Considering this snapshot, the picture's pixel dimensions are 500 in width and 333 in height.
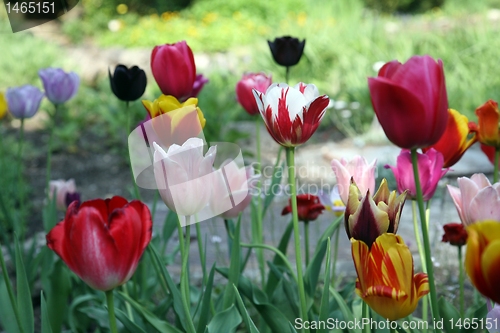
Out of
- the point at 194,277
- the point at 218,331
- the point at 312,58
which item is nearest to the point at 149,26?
the point at 312,58

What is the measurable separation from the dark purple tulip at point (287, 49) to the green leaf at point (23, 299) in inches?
28.4

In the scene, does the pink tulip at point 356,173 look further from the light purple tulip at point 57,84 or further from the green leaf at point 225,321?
the light purple tulip at point 57,84

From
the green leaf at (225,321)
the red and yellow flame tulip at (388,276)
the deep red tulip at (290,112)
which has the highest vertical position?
the deep red tulip at (290,112)

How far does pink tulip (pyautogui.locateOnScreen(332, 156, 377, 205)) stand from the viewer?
0.99m

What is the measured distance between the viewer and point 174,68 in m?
1.14

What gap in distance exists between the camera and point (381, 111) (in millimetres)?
665

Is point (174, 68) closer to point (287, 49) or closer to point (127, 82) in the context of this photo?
point (127, 82)

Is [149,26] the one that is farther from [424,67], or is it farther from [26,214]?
[424,67]

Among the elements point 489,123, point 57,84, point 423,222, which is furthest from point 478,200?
point 57,84

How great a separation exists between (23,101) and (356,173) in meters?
1.19

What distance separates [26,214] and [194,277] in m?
1.26

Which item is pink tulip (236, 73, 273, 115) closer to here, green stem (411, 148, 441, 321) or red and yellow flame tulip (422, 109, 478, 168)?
red and yellow flame tulip (422, 109, 478, 168)

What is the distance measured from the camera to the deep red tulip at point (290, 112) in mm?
847
